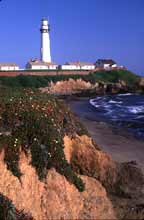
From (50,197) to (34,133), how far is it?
146cm

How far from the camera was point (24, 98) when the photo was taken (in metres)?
10.0

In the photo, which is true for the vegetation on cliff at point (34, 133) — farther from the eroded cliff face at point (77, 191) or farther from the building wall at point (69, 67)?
the building wall at point (69, 67)

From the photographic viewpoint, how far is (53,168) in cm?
896

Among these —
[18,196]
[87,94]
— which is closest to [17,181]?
[18,196]

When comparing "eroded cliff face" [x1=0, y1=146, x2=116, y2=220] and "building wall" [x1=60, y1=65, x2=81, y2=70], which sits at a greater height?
"building wall" [x1=60, y1=65, x2=81, y2=70]

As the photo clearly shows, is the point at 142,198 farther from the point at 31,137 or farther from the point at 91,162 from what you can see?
the point at 31,137

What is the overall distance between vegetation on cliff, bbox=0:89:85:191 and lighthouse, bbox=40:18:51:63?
267 ft

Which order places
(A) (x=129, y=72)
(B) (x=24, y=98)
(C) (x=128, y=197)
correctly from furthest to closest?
(A) (x=129, y=72) → (C) (x=128, y=197) → (B) (x=24, y=98)

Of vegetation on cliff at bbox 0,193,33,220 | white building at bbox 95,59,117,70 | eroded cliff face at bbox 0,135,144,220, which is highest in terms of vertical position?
white building at bbox 95,59,117,70

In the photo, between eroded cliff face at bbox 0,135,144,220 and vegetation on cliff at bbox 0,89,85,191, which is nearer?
eroded cliff face at bbox 0,135,144,220

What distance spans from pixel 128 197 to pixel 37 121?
3.30 meters

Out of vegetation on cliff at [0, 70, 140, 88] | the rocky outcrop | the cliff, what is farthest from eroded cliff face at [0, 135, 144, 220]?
the rocky outcrop

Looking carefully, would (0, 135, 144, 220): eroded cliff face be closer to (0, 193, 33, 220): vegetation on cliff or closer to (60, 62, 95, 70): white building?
(0, 193, 33, 220): vegetation on cliff

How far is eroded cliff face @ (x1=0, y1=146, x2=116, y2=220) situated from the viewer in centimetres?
807
